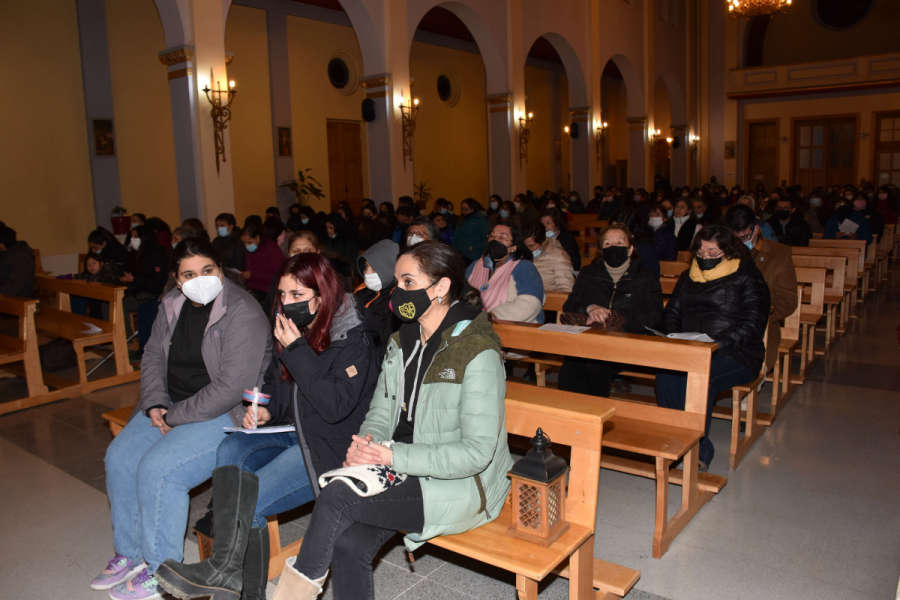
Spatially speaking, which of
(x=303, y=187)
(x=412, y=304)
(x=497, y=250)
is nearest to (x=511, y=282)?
(x=497, y=250)

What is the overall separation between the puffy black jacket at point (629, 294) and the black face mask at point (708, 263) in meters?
0.32

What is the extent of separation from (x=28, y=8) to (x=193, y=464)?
34.3ft

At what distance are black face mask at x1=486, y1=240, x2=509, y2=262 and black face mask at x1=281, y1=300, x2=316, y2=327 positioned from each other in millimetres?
2292

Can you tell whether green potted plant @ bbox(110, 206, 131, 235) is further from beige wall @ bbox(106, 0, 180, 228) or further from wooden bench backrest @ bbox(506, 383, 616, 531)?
wooden bench backrest @ bbox(506, 383, 616, 531)

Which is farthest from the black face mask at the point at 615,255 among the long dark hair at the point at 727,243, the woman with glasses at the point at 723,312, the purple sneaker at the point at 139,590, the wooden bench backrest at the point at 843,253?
the wooden bench backrest at the point at 843,253

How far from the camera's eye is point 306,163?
573 inches

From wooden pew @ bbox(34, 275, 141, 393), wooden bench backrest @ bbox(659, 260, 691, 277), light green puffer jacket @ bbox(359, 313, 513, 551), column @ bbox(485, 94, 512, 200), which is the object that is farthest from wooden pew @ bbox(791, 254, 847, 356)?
column @ bbox(485, 94, 512, 200)

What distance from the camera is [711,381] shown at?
12.7ft

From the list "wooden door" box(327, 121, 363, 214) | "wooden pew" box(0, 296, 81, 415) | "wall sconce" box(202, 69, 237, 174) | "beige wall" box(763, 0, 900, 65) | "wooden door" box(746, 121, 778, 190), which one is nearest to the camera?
"wooden pew" box(0, 296, 81, 415)

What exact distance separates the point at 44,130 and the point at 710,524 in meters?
11.3

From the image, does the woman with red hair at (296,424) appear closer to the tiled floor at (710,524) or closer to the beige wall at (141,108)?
the tiled floor at (710,524)

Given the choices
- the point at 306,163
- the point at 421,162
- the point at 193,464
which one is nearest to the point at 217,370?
the point at 193,464

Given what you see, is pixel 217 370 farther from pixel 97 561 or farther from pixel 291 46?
pixel 291 46

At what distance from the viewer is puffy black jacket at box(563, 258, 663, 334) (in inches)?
172
